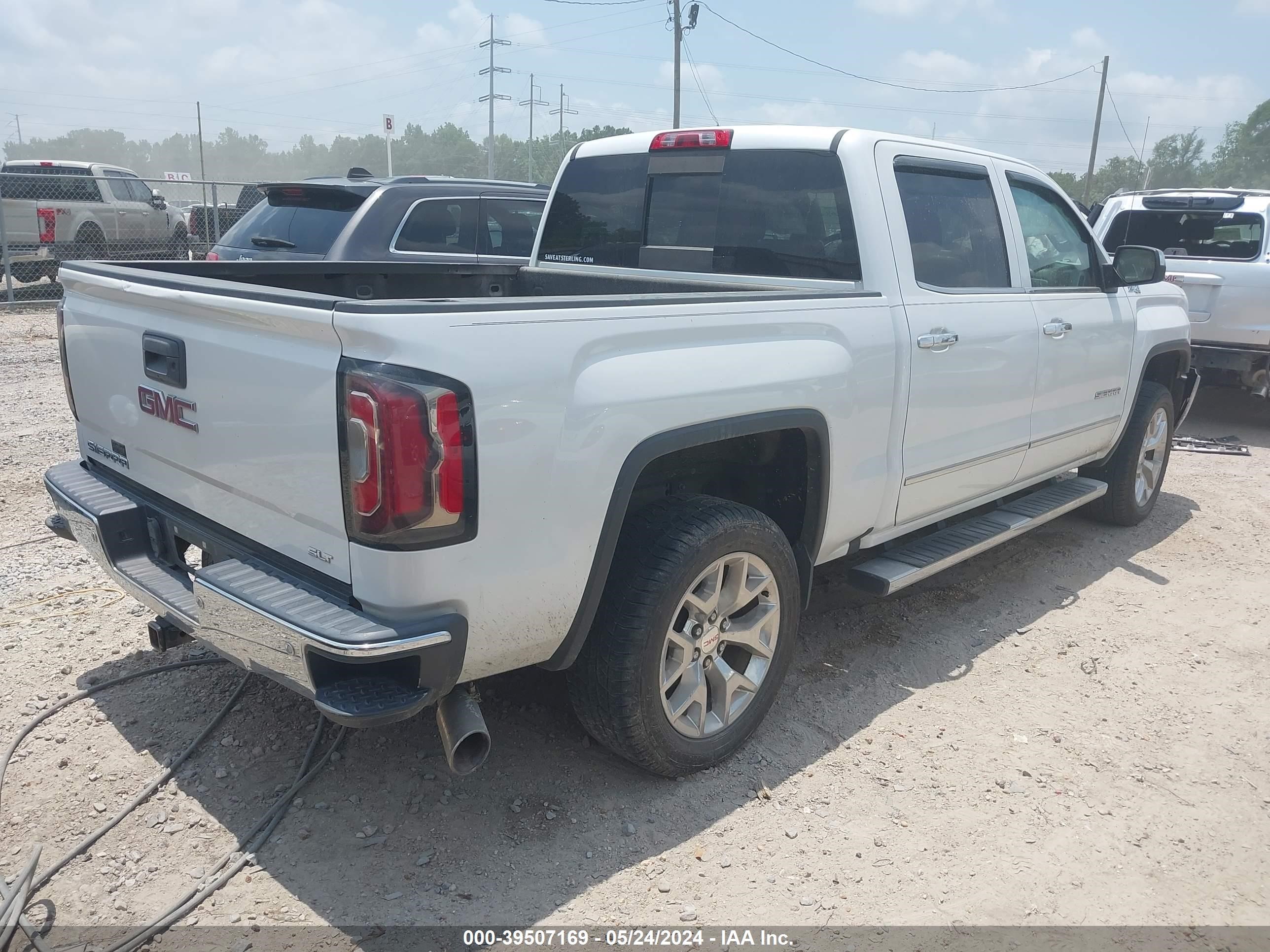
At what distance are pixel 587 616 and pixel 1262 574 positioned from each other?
14.3 feet

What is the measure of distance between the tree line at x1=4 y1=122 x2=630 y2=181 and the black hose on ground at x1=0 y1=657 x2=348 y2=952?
166 ft

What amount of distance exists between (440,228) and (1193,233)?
6.84m

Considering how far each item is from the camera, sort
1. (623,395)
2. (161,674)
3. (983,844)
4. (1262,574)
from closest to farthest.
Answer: (623,395) → (983,844) → (161,674) → (1262,574)

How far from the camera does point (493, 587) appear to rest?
2.45 metres

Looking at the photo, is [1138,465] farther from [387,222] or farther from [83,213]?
[83,213]

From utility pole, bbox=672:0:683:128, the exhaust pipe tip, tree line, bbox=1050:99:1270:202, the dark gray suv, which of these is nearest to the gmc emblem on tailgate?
the exhaust pipe tip

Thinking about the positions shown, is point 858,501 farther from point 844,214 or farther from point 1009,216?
point 1009,216

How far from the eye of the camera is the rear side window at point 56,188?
14680mm

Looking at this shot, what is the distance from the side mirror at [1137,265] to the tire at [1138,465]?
2.83ft

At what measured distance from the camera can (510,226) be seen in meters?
7.62

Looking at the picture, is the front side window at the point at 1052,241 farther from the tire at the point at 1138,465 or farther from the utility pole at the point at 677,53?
the utility pole at the point at 677,53

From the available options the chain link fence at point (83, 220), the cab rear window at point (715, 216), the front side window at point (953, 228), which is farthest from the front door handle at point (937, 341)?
the chain link fence at point (83, 220)

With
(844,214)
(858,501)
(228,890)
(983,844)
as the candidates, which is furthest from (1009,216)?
(228,890)

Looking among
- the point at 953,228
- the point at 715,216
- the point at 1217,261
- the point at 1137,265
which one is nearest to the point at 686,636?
the point at 715,216
